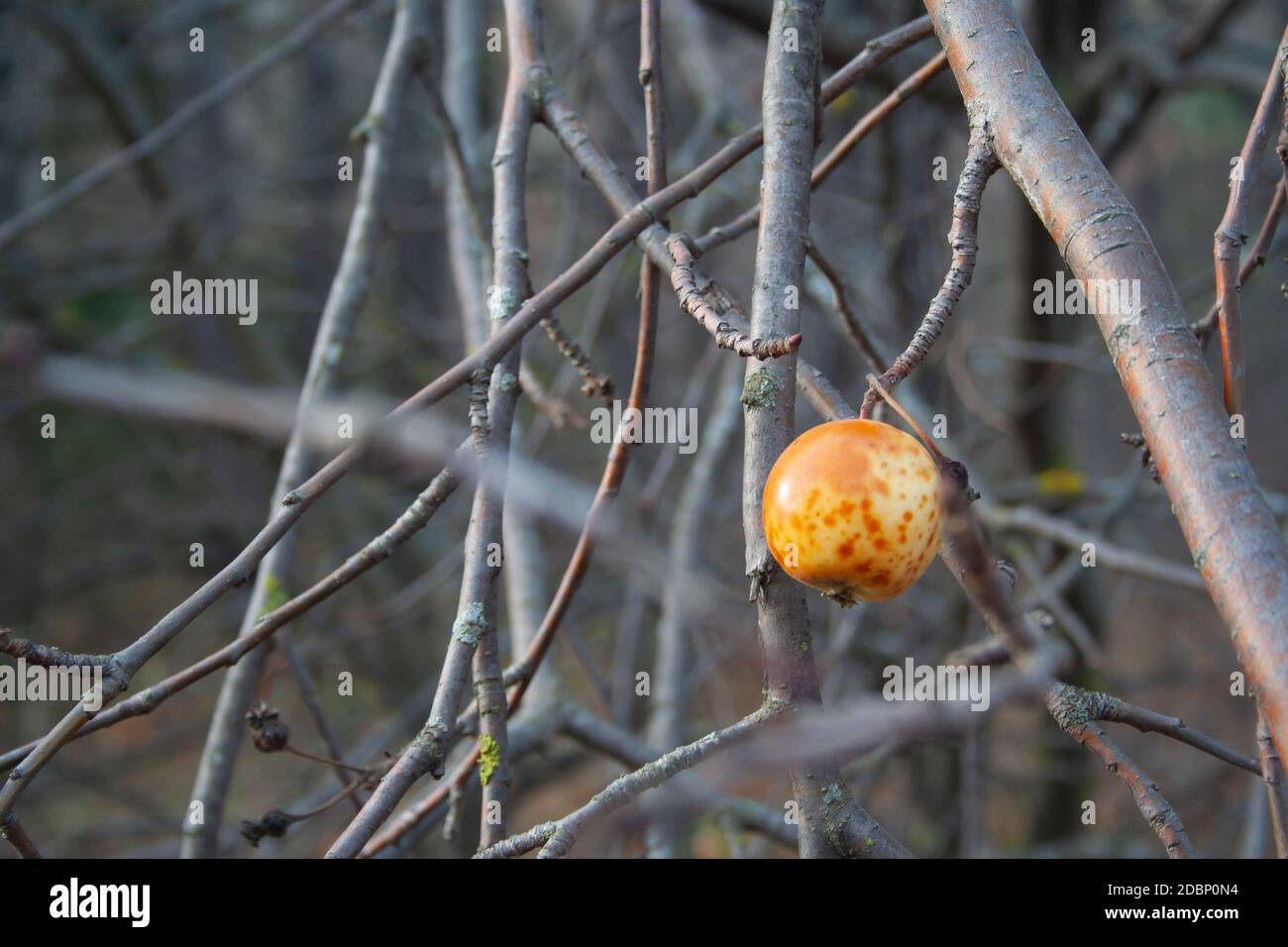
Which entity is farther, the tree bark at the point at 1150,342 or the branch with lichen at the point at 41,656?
the branch with lichen at the point at 41,656

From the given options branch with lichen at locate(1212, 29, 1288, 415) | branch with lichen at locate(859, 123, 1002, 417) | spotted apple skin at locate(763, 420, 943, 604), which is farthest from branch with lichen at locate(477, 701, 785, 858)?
branch with lichen at locate(1212, 29, 1288, 415)

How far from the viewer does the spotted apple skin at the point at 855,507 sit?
76cm

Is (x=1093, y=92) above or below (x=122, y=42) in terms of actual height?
below

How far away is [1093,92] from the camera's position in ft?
9.53

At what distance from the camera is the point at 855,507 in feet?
2.48

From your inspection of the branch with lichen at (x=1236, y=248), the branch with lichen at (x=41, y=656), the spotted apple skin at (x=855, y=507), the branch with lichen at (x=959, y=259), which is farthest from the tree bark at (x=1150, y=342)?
the branch with lichen at (x=41, y=656)

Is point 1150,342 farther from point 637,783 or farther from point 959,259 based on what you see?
point 637,783

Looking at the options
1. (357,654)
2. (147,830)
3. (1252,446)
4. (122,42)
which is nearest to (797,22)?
(147,830)

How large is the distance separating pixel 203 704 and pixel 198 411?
213 inches

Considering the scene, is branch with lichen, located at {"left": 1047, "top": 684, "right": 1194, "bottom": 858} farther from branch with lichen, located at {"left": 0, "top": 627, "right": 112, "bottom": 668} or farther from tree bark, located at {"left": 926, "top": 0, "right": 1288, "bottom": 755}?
branch with lichen, located at {"left": 0, "top": 627, "right": 112, "bottom": 668}

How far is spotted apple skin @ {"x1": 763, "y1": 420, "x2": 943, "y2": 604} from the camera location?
758 millimetres

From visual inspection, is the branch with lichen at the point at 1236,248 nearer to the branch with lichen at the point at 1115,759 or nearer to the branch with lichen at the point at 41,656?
the branch with lichen at the point at 1115,759
